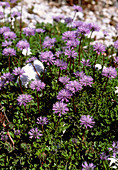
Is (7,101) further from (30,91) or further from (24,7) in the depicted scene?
(24,7)

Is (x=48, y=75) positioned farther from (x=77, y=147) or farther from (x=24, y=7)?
(x=24, y=7)

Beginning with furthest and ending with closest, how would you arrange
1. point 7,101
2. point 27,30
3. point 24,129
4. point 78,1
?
1. point 78,1
2. point 27,30
3. point 7,101
4. point 24,129

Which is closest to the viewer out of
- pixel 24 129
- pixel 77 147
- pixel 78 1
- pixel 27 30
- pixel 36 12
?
pixel 77 147

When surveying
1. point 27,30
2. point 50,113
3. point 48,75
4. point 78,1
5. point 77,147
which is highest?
point 78,1

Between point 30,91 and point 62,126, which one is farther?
point 30,91

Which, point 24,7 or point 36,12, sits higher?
point 24,7

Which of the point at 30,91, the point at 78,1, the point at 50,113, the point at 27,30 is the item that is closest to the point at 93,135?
the point at 50,113

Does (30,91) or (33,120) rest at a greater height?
(30,91)

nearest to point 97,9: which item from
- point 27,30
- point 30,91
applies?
point 27,30

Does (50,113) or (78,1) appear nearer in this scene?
(50,113)
